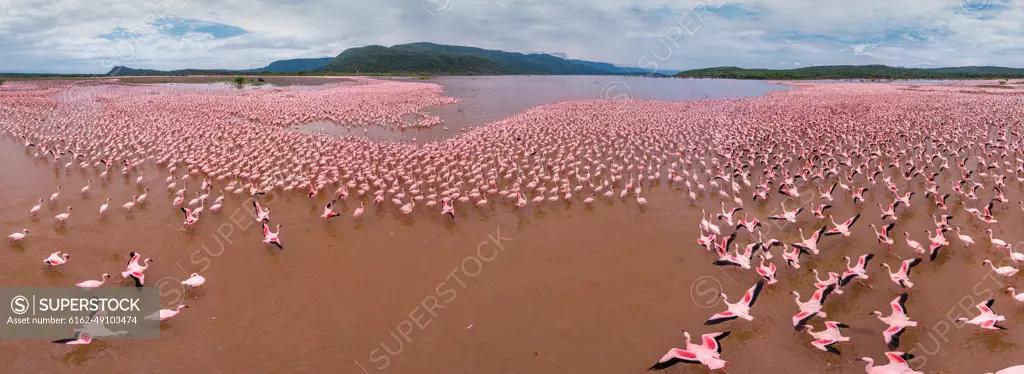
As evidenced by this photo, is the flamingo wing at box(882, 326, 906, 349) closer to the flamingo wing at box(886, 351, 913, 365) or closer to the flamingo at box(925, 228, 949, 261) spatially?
the flamingo wing at box(886, 351, 913, 365)

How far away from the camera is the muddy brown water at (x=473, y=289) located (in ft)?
22.3

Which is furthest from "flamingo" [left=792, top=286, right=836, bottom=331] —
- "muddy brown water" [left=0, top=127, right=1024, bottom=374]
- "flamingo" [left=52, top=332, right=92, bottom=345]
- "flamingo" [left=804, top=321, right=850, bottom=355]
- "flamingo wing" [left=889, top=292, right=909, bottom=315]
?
"flamingo" [left=52, top=332, right=92, bottom=345]

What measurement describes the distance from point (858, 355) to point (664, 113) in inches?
1024

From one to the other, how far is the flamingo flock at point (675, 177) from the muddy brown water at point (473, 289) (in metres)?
0.25

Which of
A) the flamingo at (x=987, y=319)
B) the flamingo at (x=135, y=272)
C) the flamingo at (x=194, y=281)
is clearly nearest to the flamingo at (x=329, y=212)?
the flamingo at (x=194, y=281)

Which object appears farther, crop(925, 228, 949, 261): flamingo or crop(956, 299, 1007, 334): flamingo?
crop(925, 228, 949, 261): flamingo

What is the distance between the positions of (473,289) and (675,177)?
8.81 m

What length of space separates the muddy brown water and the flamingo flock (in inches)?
9.7

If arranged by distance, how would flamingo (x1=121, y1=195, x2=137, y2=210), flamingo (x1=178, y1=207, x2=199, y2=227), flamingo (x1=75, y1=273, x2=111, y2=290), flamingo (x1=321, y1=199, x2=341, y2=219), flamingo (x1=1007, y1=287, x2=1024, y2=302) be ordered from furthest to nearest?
flamingo (x1=121, y1=195, x2=137, y2=210) → flamingo (x1=321, y1=199, x2=341, y2=219) → flamingo (x1=178, y1=207, x2=199, y2=227) → flamingo (x1=75, y1=273, x2=111, y2=290) → flamingo (x1=1007, y1=287, x2=1024, y2=302)

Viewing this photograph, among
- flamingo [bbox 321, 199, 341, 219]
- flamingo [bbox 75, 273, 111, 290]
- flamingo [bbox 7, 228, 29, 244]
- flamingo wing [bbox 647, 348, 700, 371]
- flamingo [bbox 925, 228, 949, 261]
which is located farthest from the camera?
flamingo [bbox 321, 199, 341, 219]

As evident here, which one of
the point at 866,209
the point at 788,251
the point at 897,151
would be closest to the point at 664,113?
the point at 897,151

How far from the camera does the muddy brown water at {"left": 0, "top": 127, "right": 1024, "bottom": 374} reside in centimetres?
679

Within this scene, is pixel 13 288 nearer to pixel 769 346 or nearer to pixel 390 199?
pixel 390 199

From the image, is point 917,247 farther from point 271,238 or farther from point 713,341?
point 271,238
